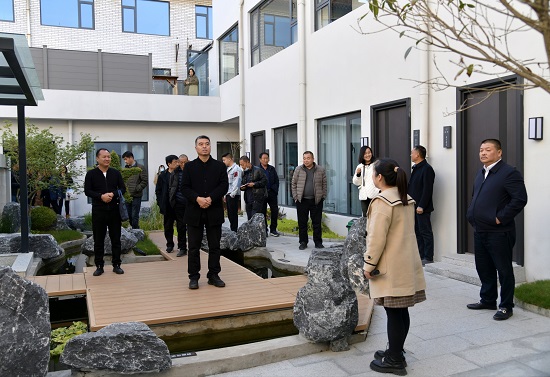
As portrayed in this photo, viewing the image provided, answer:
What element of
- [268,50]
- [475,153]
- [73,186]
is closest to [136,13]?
[268,50]

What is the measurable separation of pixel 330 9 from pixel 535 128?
620cm

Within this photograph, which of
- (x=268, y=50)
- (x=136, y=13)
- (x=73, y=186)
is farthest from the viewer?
(x=136, y=13)

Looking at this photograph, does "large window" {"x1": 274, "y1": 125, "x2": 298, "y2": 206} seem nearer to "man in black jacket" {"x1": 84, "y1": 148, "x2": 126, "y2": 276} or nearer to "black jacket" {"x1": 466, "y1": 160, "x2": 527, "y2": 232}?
"man in black jacket" {"x1": 84, "y1": 148, "x2": 126, "y2": 276}

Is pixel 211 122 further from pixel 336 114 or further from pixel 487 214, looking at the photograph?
pixel 487 214

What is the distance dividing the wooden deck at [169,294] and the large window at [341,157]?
4.06 metres

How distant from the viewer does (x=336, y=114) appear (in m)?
11.0

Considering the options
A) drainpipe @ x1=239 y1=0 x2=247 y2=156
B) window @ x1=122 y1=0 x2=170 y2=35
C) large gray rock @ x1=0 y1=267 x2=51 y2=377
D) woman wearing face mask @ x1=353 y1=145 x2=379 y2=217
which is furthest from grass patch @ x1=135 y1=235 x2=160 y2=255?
window @ x1=122 y1=0 x2=170 y2=35

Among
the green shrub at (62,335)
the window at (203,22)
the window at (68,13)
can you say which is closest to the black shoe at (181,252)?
the green shrub at (62,335)

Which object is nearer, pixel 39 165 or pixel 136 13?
pixel 39 165

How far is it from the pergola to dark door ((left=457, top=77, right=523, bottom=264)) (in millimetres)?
5470

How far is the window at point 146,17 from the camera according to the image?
72.1 feet

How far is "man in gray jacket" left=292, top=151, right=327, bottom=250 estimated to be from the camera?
29.4 ft

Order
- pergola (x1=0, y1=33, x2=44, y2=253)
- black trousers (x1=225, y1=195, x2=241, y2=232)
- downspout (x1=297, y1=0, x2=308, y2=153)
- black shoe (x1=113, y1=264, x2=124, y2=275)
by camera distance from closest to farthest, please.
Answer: pergola (x1=0, y1=33, x2=44, y2=253), black shoe (x1=113, y1=264, x2=124, y2=275), black trousers (x1=225, y1=195, x2=241, y2=232), downspout (x1=297, y1=0, x2=308, y2=153)

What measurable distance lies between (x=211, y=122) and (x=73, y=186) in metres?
7.98
